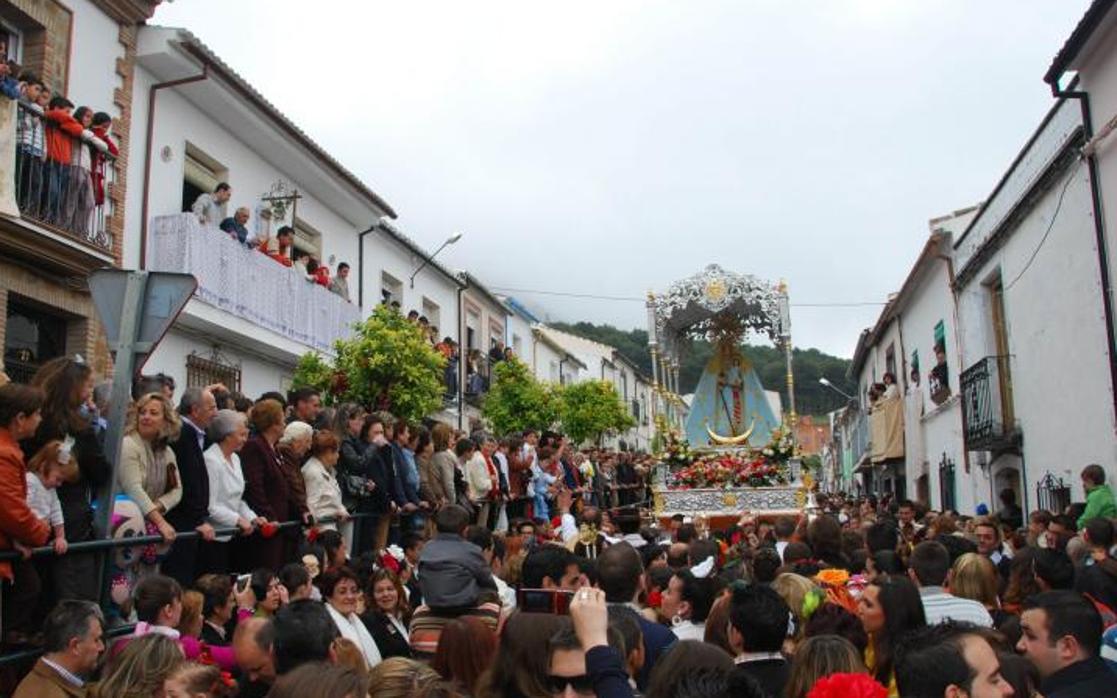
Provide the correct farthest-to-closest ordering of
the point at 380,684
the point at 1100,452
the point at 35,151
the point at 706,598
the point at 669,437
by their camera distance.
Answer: the point at 669,437 → the point at 1100,452 → the point at 35,151 → the point at 706,598 → the point at 380,684

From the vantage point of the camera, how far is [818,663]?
343 cm

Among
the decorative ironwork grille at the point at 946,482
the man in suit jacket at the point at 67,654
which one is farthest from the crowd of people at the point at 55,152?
the decorative ironwork grille at the point at 946,482

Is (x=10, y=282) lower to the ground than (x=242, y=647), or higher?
higher

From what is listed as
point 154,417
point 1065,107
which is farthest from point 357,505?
point 1065,107

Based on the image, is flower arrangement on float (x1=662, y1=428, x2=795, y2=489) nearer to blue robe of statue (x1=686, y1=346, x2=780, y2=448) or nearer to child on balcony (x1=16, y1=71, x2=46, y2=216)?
blue robe of statue (x1=686, y1=346, x2=780, y2=448)

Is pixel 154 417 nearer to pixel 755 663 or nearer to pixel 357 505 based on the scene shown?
pixel 357 505

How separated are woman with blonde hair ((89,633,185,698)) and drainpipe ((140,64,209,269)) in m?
9.91

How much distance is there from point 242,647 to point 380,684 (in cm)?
89

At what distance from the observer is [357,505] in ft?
28.3

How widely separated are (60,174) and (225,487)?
5960 millimetres

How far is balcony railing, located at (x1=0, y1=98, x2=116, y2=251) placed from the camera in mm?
10367

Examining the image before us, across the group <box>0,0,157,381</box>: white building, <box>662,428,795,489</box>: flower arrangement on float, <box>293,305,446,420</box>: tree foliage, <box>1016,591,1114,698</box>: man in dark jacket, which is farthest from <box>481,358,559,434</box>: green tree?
<box>1016,591,1114,698</box>: man in dark jacket

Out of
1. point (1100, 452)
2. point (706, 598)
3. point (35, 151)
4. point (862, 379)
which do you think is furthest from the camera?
point (862, 379)

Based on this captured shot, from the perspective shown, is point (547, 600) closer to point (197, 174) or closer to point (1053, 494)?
point (1053, 494)
